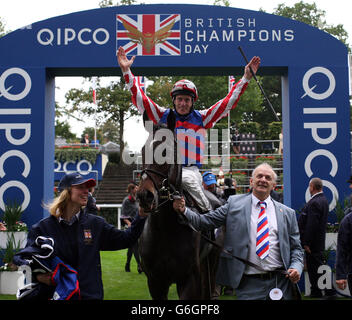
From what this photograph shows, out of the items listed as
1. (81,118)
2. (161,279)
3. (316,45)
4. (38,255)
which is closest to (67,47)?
(316,45)

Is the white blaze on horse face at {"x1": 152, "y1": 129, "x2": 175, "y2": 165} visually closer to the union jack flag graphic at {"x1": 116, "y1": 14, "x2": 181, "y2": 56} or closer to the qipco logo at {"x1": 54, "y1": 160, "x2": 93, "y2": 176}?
the union jack flag graphic at {"x1": 116, "y1": 14, "x2": 181, "y2": 56}

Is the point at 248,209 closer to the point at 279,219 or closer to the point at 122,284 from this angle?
the point at 279,219

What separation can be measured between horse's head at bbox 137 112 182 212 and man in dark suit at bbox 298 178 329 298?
379 centimetres

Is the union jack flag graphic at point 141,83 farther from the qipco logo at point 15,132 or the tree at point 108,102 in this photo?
the tree at point 108,102

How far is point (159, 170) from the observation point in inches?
153

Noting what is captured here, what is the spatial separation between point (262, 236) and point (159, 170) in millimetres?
1012

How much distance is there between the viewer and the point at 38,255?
2.88m

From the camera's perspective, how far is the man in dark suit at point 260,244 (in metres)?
3.51

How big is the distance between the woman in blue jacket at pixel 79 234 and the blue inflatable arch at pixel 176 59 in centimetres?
468

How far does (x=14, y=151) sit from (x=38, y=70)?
147cm

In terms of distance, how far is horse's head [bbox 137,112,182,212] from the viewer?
355 cm

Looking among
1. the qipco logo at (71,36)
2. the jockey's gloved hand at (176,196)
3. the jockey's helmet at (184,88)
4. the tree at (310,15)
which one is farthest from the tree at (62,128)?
the jockey's gloved hand at (176,196)

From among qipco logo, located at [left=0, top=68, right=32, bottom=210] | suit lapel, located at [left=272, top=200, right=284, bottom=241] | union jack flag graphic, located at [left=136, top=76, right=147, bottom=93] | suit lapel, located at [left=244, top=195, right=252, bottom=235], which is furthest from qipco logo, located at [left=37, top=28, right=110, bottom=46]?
suit lapel, located at [left=272, top=200, right=284, bottom=241]
